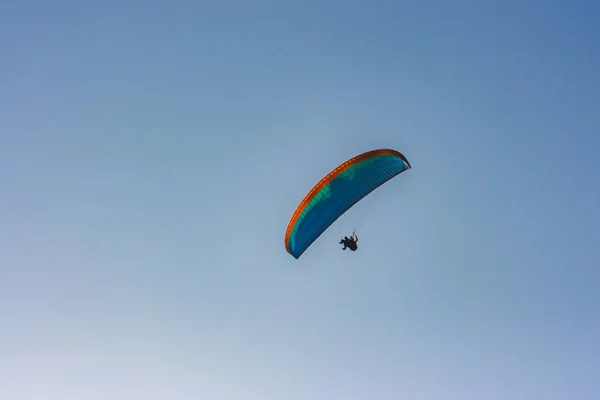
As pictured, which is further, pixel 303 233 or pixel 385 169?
pixel 303 233

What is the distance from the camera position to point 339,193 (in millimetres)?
29422

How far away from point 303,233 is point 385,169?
21.0ft

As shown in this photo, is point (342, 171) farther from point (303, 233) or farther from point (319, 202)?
point (303, 233)

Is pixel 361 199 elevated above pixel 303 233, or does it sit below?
above

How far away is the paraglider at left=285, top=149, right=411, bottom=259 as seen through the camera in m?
27.9

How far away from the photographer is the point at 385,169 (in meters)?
28.8

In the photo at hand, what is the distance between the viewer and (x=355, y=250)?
30.3 metres

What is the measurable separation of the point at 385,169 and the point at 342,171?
269 centimetres

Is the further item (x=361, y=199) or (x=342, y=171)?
(x=361, y=199)

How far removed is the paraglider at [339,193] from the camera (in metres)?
27.9

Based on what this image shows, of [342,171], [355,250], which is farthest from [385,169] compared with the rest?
[355,250]

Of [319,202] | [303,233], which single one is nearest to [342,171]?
[319,202]

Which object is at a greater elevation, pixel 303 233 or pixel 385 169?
pixel 385 169

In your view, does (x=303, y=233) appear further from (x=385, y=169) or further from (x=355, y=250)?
(x=385, y=169)
